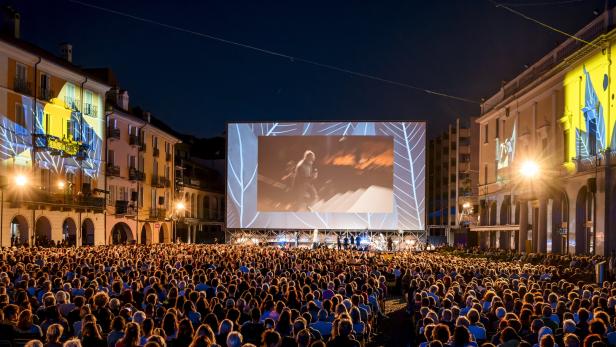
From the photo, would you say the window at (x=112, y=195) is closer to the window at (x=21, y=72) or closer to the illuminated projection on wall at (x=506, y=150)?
the window at (x=21, y=72)

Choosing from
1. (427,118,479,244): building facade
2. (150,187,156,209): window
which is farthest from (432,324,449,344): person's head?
(427,118,479,244): building facade

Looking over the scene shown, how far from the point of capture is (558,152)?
133ft

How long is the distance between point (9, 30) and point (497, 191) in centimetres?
3775

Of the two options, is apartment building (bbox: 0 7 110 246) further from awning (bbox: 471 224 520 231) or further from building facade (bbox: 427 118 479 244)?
building facade (bbox: 427 118 479 244)

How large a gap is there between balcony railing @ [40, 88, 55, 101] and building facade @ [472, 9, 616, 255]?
98.6 feet

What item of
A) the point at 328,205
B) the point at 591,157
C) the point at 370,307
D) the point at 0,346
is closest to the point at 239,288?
the point at 370,307

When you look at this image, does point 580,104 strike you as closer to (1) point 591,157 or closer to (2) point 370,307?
(1) point 591,157

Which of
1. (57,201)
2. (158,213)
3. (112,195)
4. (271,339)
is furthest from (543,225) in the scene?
(271,339)

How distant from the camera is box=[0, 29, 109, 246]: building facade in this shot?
3928 centimetres

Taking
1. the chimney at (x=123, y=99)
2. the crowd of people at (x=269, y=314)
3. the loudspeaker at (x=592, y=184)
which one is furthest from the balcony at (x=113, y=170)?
the loudspeaker at (x=592, y=184)

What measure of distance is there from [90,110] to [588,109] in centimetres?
3409

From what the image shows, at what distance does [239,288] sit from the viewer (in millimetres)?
17484

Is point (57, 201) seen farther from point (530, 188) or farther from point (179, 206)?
point (530, 188)

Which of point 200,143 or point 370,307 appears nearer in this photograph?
point 370,307
